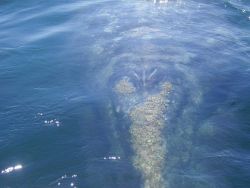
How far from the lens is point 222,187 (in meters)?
10.7

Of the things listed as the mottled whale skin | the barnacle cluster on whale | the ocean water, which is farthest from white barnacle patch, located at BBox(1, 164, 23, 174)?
the barnacle cluster on whale

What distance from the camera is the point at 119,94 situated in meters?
14.0

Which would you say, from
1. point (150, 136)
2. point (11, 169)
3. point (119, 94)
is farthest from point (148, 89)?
point (11, 169)

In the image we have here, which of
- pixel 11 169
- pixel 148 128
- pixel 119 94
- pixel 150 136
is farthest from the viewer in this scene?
pixel 119 94

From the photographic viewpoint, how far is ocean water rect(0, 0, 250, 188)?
1134 cm

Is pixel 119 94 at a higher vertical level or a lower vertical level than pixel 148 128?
lower

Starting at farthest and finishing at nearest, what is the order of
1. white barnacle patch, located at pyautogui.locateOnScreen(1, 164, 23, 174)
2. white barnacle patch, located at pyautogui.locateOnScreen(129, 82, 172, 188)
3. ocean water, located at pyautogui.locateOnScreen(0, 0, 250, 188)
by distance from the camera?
white barnacle patch, located at pyautogui.locateOnScreen(1, 164, 23, 174) → ocean water, located at pyautogui.locateOnScreen(0, 0, 250, 188) → white barnacle patch, located at pyautogui.locateOnScreen(129, 82, 172, 188)

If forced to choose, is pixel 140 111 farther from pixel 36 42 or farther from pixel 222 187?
pixel 36 42

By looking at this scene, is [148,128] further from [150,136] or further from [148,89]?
[148,89]

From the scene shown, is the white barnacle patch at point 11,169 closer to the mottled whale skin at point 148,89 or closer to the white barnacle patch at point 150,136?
the mottled whale skin at point 148,89

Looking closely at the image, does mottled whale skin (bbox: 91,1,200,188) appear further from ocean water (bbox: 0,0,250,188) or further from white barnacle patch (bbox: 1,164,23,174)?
white barnacle patch (bbox: 1,164,23,174)

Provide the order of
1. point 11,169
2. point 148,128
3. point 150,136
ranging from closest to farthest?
point 11,169, point 150,136, point 148,128

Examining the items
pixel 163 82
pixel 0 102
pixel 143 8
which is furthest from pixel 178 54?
pixel 0 102

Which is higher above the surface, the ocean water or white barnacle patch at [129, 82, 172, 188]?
white barnacle patch at [129, 82, 172, 188]
